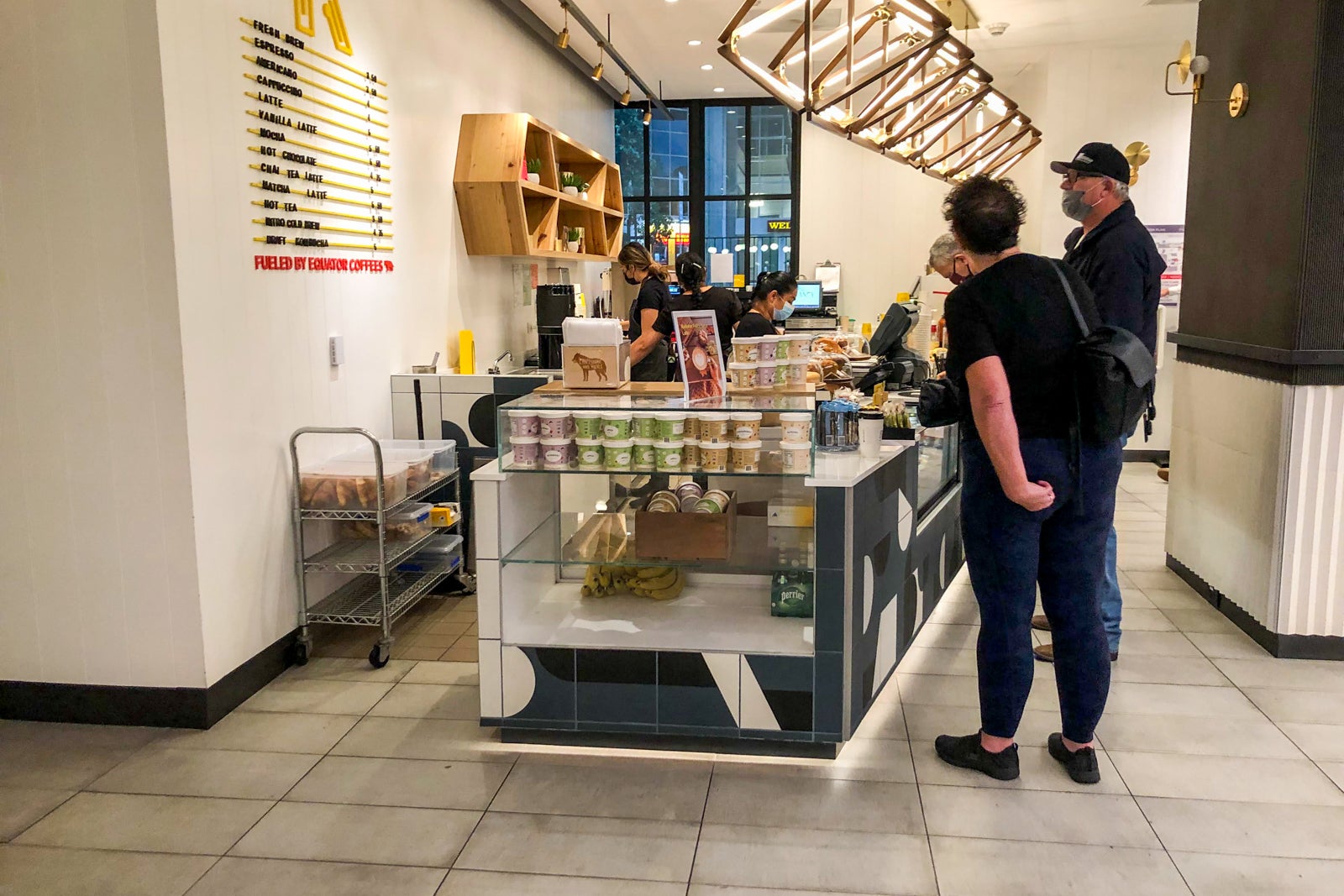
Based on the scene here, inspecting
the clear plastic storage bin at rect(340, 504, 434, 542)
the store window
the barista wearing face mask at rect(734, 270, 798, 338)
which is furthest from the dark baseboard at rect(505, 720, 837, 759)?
the store window

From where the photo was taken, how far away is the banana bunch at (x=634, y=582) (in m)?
3.49

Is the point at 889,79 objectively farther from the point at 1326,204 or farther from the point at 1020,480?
the point at 1020,480

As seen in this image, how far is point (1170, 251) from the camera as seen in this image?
26.2 ft

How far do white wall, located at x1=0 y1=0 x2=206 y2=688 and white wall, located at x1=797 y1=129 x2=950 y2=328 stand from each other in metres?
8.64

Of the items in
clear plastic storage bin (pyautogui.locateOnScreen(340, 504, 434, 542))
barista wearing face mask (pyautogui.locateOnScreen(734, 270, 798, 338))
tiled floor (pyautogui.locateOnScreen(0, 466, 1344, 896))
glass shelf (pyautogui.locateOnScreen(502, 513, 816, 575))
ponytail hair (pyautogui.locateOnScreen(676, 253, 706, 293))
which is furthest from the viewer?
barista wearing face mask (pyautogui.locateOnScreen(734, 270, 798, 338))

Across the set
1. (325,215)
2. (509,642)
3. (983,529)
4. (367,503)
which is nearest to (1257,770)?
(983,529)

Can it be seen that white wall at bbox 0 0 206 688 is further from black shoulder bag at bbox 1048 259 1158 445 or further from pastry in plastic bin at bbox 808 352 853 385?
black shoulder bag at bbox 1048 259 1158 445

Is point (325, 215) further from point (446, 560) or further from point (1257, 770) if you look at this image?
point (1257, 770)

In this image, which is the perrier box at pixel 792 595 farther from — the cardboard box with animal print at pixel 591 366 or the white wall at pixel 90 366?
the white wall at pixel 90 366

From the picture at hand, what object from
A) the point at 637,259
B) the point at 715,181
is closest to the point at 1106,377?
the point at 637,259

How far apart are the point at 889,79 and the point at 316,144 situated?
2.83m

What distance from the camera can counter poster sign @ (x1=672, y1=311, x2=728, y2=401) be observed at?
3307mm

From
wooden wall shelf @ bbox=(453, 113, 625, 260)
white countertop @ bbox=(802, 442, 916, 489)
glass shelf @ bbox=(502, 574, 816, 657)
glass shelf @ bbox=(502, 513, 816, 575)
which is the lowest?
glass shelf @ bbox=(502, 574, 816, 657)

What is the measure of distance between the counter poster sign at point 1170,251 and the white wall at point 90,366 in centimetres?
712
